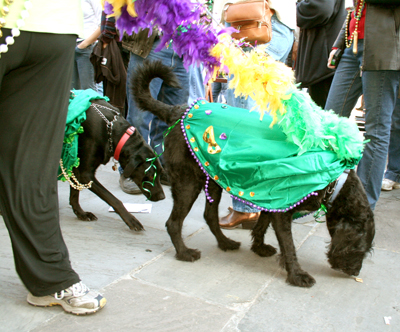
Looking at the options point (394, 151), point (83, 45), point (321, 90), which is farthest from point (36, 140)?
point (394, 151)

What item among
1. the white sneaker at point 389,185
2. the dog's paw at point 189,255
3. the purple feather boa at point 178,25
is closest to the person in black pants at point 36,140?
the purple feather boa at point 178,25

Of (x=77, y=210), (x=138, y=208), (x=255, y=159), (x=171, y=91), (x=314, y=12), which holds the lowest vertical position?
(x=138, y=208)

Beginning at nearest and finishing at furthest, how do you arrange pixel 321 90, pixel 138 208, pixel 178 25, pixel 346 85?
pixel 178 25, pixel 346 85, pixel 138 208, pixel 321 90

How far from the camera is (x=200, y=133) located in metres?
2.52

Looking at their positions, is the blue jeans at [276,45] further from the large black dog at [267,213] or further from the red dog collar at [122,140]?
the red dog collar at [122,140]

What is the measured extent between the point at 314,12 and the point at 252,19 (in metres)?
1.44

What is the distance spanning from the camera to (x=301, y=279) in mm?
2422

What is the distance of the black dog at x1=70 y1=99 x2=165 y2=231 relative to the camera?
3.15 m

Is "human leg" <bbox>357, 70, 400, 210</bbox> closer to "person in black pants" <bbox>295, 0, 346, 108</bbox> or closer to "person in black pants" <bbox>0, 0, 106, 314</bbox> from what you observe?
"person in black pants" <bbox>295, 0, 346, 108</bbox>

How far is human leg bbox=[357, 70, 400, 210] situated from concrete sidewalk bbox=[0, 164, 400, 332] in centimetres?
49

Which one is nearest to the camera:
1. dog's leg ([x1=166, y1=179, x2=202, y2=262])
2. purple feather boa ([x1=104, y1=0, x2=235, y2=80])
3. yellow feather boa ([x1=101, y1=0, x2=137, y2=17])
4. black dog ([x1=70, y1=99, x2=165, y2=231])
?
yellow feather boa ([x1=101, y1=0, x2=137, y2=17])

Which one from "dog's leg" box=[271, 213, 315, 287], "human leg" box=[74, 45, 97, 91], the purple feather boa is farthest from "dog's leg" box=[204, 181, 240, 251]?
"human leg" box=[74, 45, 97, 91]

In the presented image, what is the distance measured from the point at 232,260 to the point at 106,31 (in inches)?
118

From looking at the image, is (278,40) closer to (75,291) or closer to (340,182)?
(340,182)
